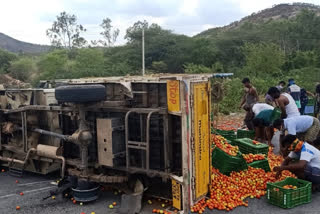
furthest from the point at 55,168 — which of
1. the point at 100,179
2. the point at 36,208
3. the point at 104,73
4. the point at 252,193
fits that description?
the point at 104,73

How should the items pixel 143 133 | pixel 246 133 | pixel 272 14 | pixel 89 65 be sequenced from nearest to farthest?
pixel 143 133 < pixel 246 133 < pixel 89 65 < pixel 272 14

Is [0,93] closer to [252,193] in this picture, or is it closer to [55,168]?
[55,168]

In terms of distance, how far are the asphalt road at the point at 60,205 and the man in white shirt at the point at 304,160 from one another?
14.7 inches

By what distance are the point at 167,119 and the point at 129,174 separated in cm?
130

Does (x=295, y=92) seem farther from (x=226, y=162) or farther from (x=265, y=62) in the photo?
(x=265, y=62)

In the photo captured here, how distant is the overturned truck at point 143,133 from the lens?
18.1ft

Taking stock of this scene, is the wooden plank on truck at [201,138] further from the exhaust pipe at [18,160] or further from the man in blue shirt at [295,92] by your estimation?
the man in blue shirt at [295,92]

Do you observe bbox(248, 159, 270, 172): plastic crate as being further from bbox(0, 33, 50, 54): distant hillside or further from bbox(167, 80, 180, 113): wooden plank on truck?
bbox(0, 33, 50, 54): distant hillside

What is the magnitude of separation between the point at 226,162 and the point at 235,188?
624mm

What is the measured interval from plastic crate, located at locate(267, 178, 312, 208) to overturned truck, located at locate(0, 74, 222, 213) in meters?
1.15

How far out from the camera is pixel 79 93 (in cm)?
576

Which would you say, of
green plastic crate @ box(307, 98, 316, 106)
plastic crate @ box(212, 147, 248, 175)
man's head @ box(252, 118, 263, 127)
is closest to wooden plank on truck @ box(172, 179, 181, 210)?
plastic crate @ box(212, 147, 248, 175)

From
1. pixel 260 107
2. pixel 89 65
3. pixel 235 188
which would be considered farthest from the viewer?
pixel 89 65

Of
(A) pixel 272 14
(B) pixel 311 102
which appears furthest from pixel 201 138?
(A) pixel 272 14
